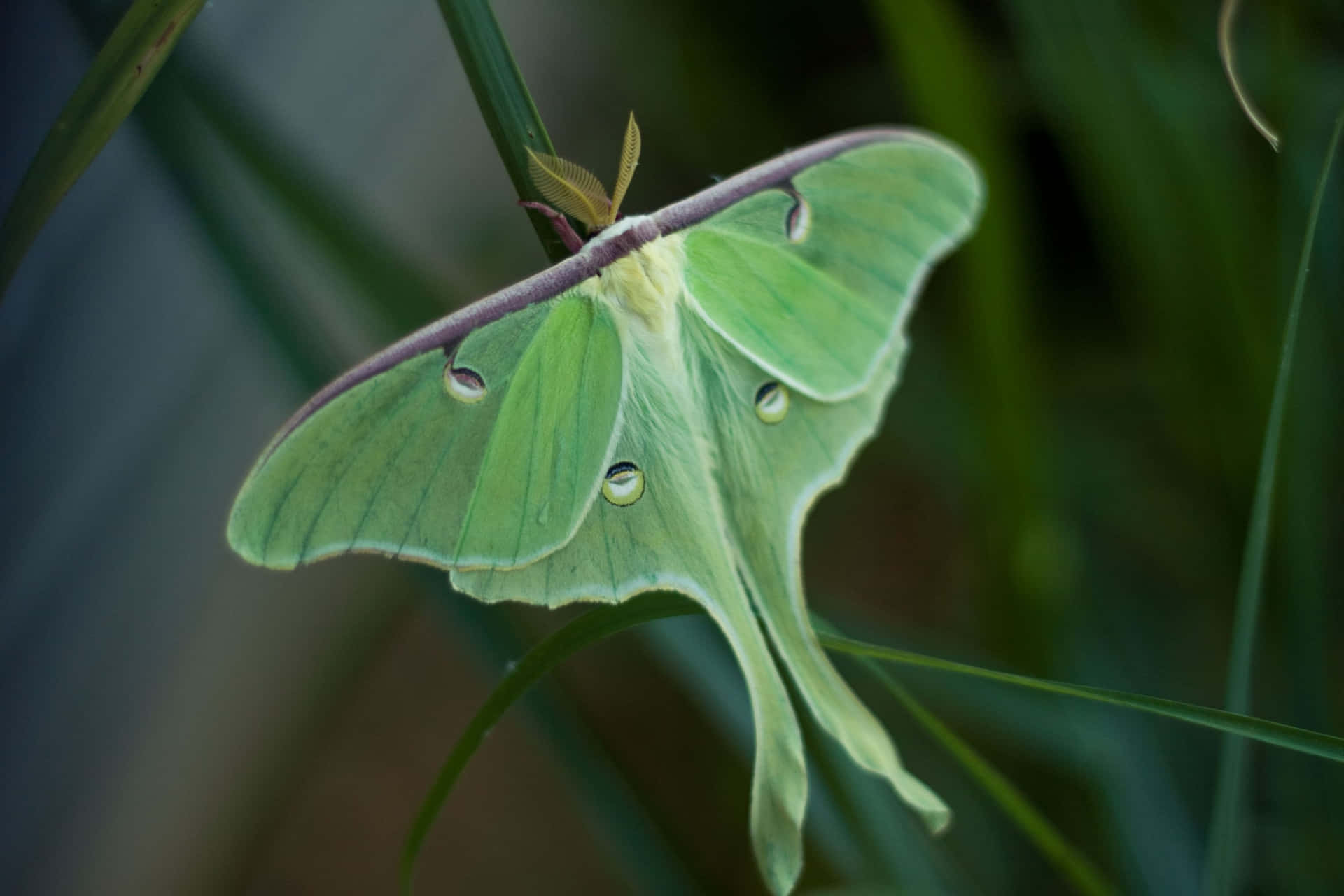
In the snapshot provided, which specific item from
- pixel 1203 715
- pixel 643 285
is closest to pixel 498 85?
pixel 643 285

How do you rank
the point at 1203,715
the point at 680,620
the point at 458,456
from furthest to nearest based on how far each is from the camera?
1. the point at 680,620
2. the point at 458,456
3. the point at 1203,715

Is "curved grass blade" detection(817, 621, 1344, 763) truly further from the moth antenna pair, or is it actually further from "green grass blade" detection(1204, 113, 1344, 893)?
the moth antenna pair

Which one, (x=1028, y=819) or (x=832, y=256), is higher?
(x=832, y=256)

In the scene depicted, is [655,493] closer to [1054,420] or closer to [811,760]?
[811,760]

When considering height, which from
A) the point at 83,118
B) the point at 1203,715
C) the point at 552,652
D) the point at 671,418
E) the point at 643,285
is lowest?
the point at 1203,715

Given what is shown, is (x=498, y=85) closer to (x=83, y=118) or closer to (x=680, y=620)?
(x=83, y=118)

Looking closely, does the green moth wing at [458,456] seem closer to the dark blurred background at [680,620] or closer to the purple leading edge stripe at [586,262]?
the purple leading edge stripe at [586,262]
